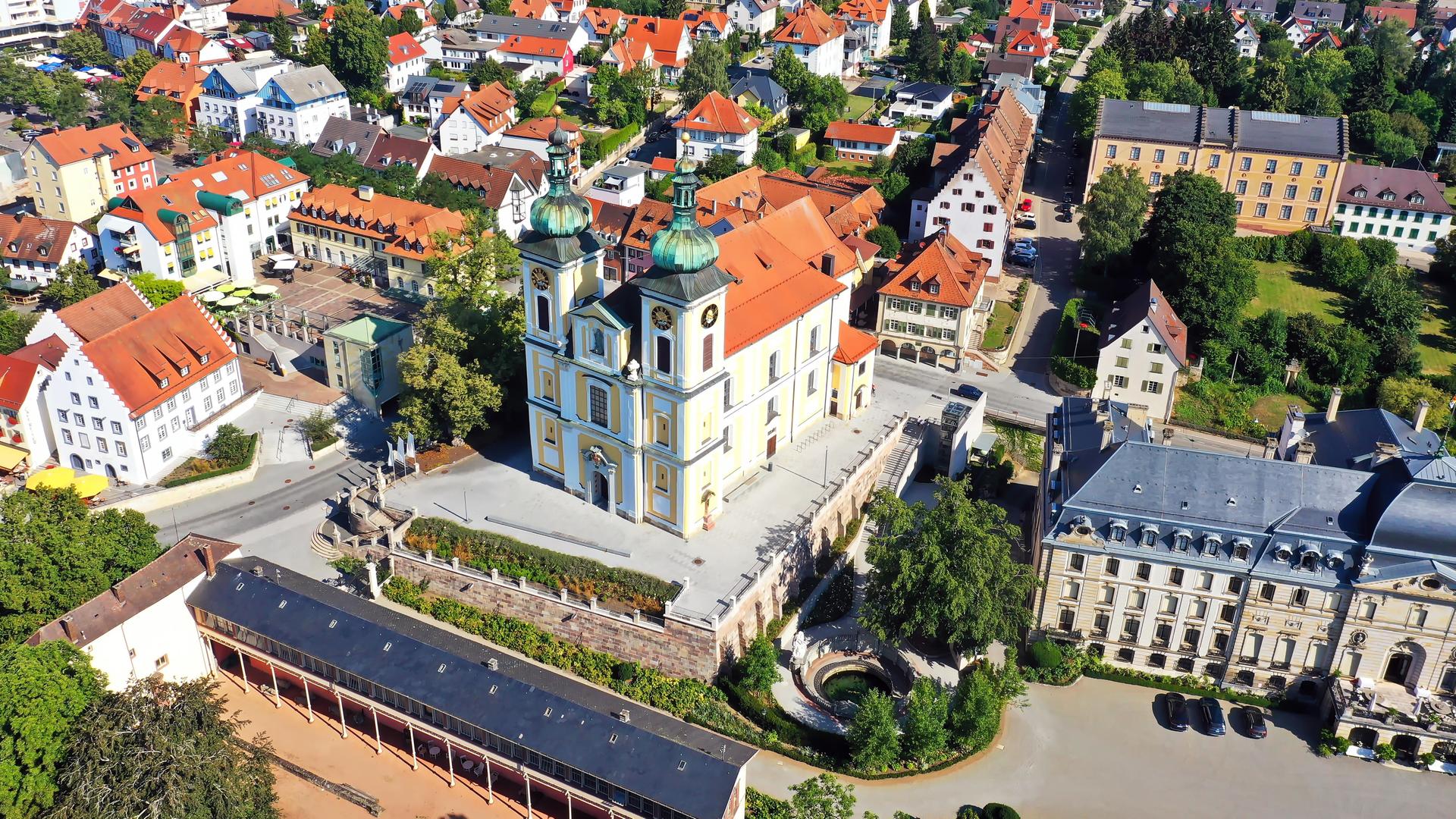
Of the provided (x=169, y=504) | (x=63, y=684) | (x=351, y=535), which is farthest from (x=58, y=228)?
(x=63, y=684)

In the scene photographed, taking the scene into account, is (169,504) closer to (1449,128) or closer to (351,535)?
(351,535)

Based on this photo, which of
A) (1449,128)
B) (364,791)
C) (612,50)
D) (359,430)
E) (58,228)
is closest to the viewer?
(364,791)

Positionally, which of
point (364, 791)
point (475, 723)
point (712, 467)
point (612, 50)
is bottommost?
point (364, 791)

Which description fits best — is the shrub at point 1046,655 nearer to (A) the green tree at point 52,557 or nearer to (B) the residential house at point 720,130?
(A) the green tree at point 52,557

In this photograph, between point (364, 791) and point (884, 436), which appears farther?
point (884, 436)

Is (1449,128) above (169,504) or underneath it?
above

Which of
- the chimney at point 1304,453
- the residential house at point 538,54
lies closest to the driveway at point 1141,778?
the chimney at point 1304,453

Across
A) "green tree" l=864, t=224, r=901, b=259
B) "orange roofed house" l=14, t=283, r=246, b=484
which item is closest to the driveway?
"orange roofed house" l=14, t=283, r=246, b=484

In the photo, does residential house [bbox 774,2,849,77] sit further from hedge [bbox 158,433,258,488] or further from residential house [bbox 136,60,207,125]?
hedge [bbox 158,433,258,488]

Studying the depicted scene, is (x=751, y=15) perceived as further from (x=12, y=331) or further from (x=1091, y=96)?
(x=12, y=331)
